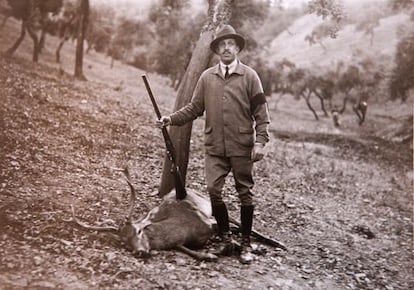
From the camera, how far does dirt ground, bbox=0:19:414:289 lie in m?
3.35

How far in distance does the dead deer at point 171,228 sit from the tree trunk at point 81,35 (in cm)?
244

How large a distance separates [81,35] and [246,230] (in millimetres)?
3238

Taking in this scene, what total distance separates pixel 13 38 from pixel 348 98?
1834 centimetres

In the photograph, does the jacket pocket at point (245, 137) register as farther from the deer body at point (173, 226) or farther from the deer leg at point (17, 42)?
the deer leg at point (17, 42)

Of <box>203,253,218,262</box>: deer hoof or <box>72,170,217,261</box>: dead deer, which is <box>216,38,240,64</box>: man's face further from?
<box>203,253,218,262</box>: deer hoof

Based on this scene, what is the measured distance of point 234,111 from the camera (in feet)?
13.2

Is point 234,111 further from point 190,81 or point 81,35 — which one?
point 81,35

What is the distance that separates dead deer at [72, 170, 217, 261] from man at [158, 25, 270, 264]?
0.18 m

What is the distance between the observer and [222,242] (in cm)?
416

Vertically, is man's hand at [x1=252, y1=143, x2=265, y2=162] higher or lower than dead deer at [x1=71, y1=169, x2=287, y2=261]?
higher

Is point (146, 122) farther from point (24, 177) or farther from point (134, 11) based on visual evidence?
point (24, 177)

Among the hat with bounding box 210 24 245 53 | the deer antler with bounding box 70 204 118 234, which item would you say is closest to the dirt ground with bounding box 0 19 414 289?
the deer antler with bounding box 70 204 118 234

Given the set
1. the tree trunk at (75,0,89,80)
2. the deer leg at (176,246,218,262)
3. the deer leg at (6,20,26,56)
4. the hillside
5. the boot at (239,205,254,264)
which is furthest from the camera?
the hillside

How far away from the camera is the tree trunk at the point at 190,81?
4.90 m
